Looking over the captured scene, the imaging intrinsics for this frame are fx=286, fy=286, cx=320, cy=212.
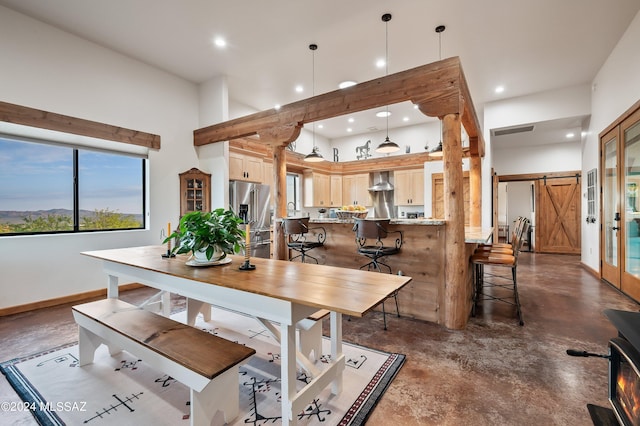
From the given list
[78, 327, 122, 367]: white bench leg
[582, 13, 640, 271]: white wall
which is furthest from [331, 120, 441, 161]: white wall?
[78, 327, 122, 367]: white bench leg

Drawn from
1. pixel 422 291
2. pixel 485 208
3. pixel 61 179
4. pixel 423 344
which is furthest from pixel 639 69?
pixel 61 179

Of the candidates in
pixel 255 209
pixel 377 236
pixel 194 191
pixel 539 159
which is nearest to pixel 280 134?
pixel 255 209

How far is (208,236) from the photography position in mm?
1975

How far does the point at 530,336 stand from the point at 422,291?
99 centimetres

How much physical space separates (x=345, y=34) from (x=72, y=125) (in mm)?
3762

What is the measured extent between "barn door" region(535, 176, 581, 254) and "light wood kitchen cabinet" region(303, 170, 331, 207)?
5.86 metres

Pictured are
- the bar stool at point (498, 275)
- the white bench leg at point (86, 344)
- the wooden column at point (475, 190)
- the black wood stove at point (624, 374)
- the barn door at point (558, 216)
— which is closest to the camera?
the black wood stove at point (624, 374)

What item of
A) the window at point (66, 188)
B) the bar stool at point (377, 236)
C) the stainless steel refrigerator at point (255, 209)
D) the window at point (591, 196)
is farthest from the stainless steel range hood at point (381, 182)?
the window at point (66, 188)

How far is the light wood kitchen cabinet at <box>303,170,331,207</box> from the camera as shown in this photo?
7.59 m

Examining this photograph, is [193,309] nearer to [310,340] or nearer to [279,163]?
[310,340]

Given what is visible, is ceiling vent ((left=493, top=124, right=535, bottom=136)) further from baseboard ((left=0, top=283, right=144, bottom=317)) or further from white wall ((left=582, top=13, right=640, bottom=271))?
baseboard ((left=0, top=283, right=144, bottom=317))

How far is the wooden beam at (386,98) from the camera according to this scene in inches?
110

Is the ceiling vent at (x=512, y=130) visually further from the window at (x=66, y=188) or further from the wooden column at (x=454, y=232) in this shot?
the window at (x=66, y=188)

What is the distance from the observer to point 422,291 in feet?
Result: 10.0
